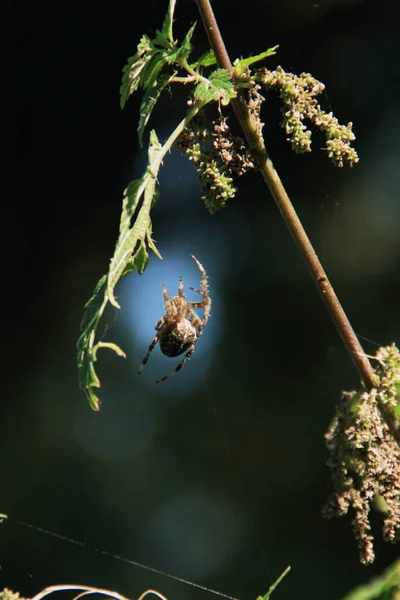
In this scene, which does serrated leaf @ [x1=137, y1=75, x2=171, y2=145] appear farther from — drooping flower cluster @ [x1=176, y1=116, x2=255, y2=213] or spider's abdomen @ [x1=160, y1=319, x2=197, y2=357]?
spider's abdomen @ [x1=160, y1=319, x2=197, y2=357]

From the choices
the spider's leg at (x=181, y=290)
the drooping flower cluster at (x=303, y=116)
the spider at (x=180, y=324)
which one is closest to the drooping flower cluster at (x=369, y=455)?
the drooping flower cluster at (x=303, y=116)

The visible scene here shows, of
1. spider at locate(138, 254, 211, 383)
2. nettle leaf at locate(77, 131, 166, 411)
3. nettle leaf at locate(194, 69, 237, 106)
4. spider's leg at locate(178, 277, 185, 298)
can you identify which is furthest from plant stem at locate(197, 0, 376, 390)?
spider's leg at locate(178, 277, 185, 298)

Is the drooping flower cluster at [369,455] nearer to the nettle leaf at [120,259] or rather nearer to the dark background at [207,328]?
the nettle leaf at [120,259]

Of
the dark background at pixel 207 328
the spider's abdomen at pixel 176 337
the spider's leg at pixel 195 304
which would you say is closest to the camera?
the spider's abdomen at pixel 176 337

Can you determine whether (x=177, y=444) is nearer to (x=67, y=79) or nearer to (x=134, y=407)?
(x=134, y=407)

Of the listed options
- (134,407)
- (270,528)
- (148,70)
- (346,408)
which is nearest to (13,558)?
(134,407)

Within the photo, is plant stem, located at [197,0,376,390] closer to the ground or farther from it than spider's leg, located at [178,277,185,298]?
farther from it
